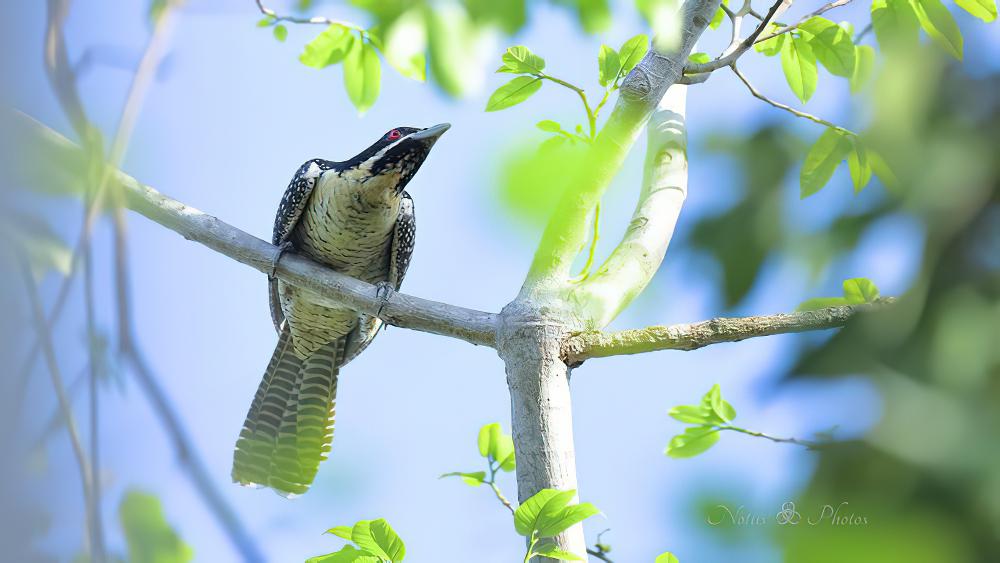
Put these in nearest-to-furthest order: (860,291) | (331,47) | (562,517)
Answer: (562,517) < (860,291) < (331,47)

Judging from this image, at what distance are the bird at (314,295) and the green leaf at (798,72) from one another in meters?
1.56

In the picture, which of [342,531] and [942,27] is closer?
[942,27]

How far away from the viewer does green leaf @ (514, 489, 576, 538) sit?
1789 millimetres

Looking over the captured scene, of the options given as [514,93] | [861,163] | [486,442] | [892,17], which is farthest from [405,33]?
[486,442]

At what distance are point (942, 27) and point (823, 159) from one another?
0.26 m

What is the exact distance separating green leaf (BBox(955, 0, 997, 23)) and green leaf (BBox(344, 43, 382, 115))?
5.51 ft

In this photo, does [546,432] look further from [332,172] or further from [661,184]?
[332,172]

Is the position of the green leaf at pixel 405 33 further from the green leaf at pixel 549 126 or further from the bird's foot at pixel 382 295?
the bird's foot at pixel 382 295

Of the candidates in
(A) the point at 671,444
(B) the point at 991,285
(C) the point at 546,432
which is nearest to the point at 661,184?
(A) the point at 671,444

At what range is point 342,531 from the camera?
2.00 meters

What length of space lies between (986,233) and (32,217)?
793 mm

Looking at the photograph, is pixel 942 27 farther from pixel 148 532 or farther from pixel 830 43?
pixel 148 532

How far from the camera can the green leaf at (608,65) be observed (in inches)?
100

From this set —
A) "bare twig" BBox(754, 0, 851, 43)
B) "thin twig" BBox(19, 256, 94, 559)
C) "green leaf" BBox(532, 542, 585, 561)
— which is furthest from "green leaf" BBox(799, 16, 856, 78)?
"thin twig" BBox(19, 256, 94, 559)
